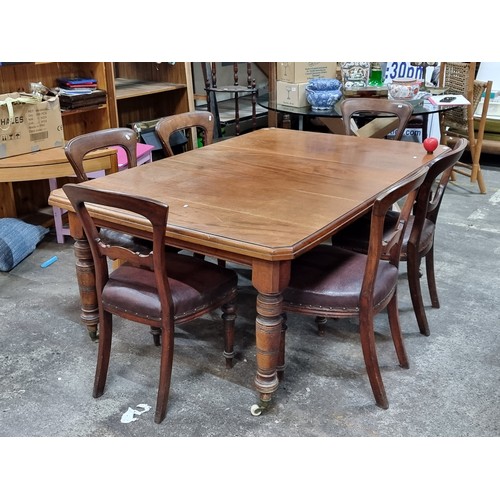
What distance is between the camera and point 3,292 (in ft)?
9.96

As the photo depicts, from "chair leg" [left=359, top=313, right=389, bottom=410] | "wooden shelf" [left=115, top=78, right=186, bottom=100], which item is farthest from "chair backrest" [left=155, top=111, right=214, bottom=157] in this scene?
"chair leg" [left=359, top=313, right=389, bottom=410]

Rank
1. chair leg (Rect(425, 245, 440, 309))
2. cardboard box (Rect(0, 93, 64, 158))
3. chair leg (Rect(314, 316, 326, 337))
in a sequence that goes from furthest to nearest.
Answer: cardboard box (Rect(0, 93, 64, 158)) → chair leg (Rect(425, 245, 440, 309)) → chair leg (Rect(314, 316, 326, 337))

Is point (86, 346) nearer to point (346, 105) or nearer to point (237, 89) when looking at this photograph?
point (346, 105)

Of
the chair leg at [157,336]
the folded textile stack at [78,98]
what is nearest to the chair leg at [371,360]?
the chair leg at [157,336]

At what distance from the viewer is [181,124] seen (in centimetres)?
300

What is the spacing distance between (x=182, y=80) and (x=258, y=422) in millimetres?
3153

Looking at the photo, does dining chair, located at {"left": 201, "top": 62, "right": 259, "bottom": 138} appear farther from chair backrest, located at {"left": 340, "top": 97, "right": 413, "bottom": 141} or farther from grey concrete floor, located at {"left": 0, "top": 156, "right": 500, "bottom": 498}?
grey concrete floor, located at {"left": 0, "top": 156, "right": 500, "bottom": 498}

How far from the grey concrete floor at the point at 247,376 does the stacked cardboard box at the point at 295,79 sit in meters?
1.50

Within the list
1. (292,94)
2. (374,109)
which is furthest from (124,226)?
(292,94)

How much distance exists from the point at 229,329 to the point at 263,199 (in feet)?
1.82

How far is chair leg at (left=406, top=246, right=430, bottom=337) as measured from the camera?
2453 millimetres

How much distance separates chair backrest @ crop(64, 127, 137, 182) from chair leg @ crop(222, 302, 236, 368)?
0.84 meters

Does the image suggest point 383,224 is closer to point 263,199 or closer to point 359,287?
point 359,287

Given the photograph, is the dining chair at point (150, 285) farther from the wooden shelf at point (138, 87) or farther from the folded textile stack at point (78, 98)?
the wooden shelf at point (138, 87)
